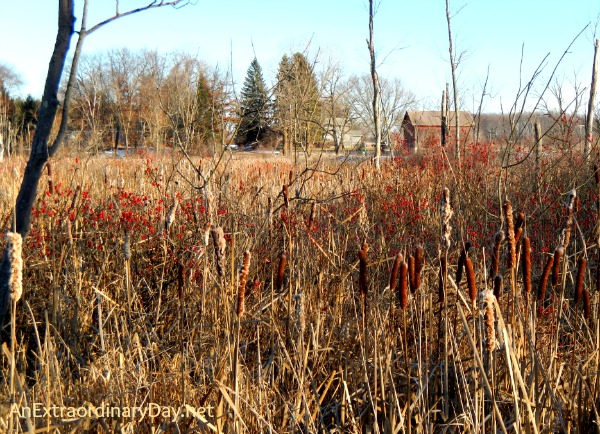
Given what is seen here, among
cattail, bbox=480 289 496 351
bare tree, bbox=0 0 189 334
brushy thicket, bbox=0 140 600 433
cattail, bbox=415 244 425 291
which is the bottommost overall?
brushy thicket, bbox=0 140 600 433

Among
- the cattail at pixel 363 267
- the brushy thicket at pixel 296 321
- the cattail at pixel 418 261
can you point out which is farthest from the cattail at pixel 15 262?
the cattail at pixel 418 261

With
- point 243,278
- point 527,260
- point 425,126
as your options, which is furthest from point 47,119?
point 425,126

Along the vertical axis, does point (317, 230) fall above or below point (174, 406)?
above

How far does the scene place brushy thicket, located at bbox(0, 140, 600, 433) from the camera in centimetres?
155

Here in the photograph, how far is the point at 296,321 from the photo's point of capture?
6.37ft

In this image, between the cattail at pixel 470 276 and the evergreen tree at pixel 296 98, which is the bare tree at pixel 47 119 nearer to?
the evergreen tree at pixel 296 98

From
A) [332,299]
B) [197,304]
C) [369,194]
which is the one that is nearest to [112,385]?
[197,304]

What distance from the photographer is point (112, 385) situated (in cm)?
186

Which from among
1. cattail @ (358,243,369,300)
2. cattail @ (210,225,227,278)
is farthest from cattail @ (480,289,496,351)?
cattail @ (210,225,227,278)

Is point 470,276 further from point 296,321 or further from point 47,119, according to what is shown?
point 47,119

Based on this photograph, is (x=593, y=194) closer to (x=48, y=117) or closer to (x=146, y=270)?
(x=146, y=270)

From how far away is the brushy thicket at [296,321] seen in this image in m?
1.55

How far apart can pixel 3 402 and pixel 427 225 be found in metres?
3.48

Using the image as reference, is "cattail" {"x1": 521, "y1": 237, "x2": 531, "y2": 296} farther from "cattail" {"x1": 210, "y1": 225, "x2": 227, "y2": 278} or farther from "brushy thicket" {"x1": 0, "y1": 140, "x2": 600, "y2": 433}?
"cattail" {"x1": 210, "y1": 225, "x2": 227, "y2": 278}
